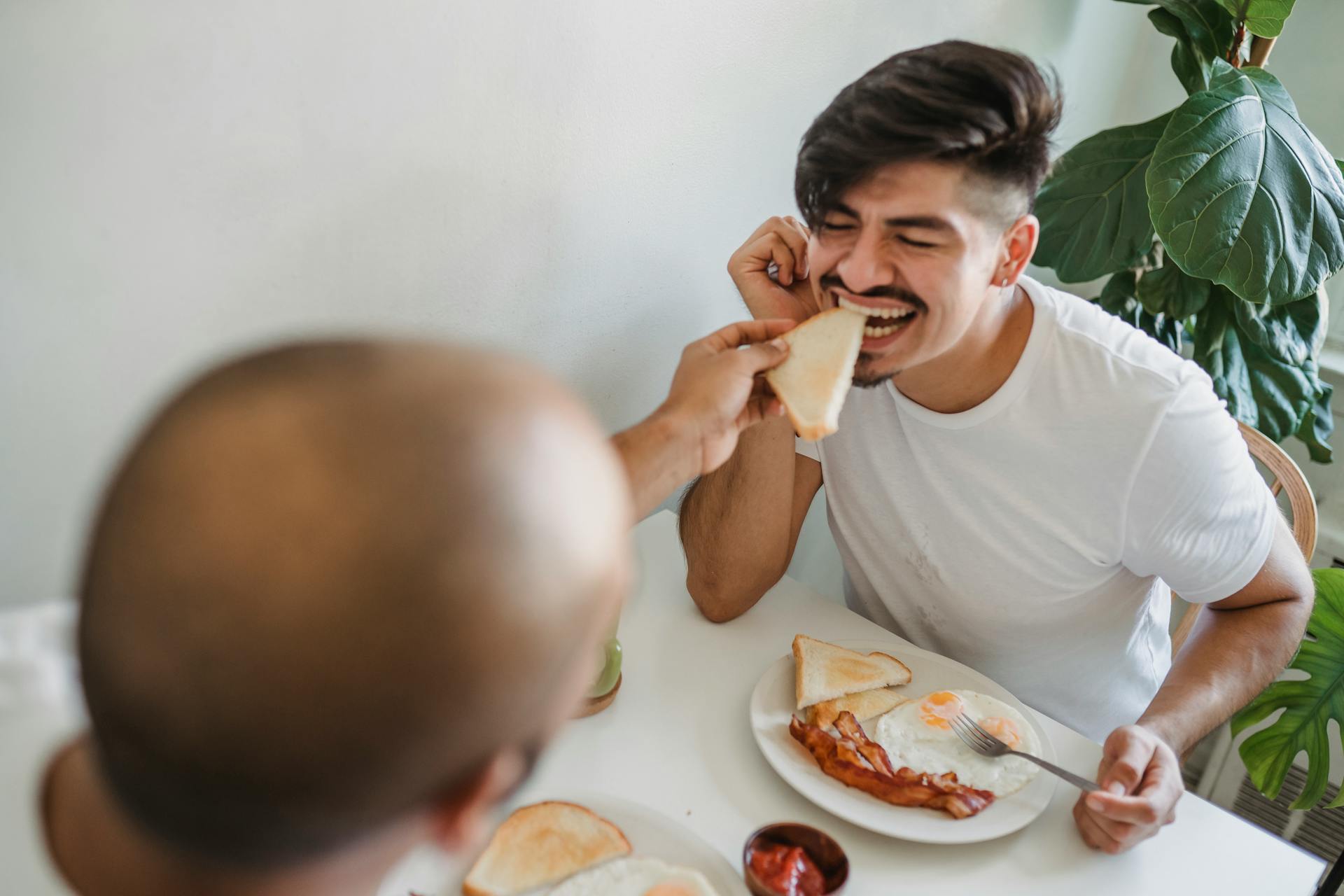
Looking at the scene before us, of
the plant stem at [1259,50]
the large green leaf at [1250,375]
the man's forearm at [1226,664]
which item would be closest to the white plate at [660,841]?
the man's forearm at [1226,664]

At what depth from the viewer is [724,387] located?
1.16m

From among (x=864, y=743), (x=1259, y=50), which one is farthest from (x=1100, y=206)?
(x=864, y=743)

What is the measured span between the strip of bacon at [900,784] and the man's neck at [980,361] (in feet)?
2.00

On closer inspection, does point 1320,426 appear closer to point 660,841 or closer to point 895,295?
point 895,295

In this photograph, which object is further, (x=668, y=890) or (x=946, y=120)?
(x=946, y=120)

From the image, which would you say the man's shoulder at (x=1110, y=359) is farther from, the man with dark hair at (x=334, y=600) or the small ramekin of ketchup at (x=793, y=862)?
the man with dark hair at (x=334, y=600)

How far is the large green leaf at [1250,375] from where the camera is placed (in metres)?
2.10

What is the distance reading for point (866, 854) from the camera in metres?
1.02

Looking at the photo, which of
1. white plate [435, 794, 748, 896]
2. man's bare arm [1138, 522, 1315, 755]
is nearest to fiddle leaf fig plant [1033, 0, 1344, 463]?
man's bare arm [1138, 522, 1315, 755]

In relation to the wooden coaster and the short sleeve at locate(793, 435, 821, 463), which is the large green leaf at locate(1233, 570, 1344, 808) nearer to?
the short sleeve at locate(793, 435, 821, 463)

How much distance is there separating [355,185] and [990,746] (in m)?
0.99

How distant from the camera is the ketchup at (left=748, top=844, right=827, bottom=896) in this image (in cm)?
89

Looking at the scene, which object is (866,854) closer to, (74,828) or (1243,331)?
(74,828)

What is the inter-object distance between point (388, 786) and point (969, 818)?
0.82 metres
